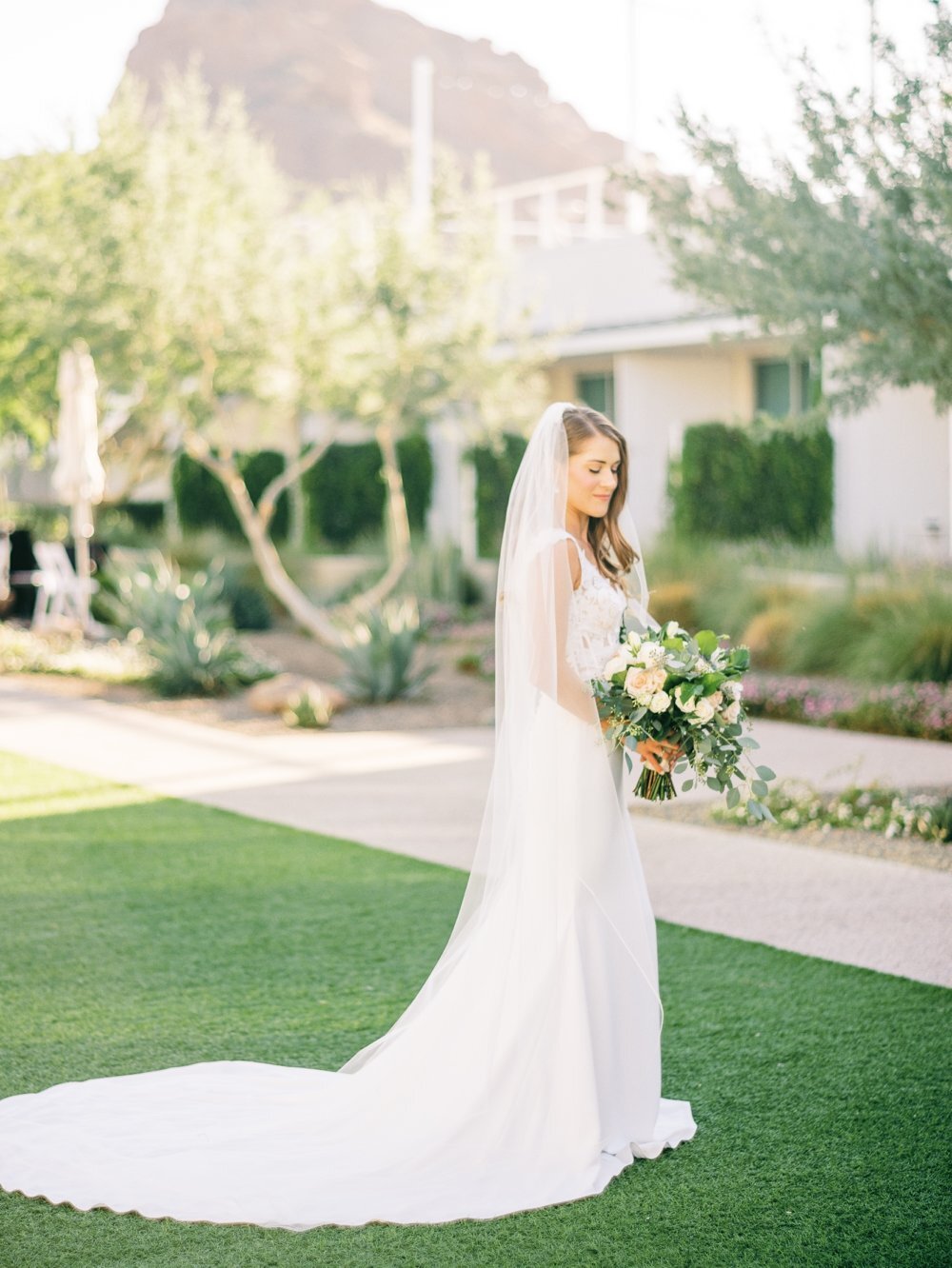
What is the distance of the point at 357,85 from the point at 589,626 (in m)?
99.7

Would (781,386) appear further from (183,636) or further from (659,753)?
(659,753)

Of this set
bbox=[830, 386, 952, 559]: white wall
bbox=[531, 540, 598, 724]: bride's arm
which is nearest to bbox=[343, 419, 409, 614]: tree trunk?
bbox=[830, 386, 952, 559]: white wall

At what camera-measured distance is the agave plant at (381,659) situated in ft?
42.0

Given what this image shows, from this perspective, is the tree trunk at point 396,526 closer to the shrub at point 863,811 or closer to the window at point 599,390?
the shrub at point 863,811

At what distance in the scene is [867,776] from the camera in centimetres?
935

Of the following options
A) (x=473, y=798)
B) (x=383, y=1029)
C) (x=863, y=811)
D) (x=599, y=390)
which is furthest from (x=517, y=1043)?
(x=599, y=390)

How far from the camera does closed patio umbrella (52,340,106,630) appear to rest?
1568 centimetres

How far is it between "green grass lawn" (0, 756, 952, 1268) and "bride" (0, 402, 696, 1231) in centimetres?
16

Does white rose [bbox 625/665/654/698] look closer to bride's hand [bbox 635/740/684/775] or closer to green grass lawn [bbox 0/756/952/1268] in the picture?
bride's hand [bbox 635/740/684/775]

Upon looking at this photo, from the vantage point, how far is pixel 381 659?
1285 centimetres

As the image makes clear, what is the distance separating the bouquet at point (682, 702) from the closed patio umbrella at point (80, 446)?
12.4 m

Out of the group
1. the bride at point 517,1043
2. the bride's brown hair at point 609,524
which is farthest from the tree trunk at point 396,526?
the bride at point 517,1043

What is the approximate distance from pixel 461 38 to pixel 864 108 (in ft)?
350

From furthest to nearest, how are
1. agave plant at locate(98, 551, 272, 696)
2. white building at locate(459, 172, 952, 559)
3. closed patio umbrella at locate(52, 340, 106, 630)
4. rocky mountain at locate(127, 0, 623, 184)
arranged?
rocky mountain at locate(127, 0, 623, 184)
white building at locate(459, 172, 952, 559)
closed patio umbrella at locate(52, 340, 106, 630)
agave plant at locate(98, 551, 272, 696)
